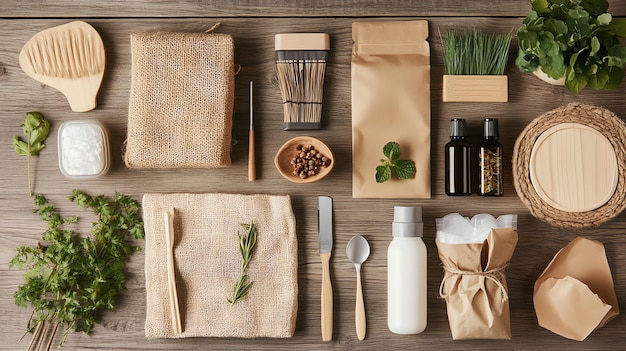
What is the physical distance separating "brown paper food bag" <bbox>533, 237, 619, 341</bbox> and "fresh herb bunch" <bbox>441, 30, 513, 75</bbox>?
504mm

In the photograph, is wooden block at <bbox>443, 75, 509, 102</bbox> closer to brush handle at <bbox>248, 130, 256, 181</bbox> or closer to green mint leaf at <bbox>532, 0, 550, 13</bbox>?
green mint leaf at <bbox>532, 0, 550, 13</bbox>

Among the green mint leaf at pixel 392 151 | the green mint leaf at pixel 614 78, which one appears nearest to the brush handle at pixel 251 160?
the green mint leaf at pixel 392 151

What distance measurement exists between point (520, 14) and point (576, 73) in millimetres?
246

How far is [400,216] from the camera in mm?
1425

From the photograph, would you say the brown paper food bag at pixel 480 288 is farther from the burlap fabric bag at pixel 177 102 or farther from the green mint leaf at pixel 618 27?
the burlap fabric bag at pixel 177 102

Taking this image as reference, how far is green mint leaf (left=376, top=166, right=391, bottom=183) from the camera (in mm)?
1434

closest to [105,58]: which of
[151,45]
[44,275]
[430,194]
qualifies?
[151,45]

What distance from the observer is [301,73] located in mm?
1474

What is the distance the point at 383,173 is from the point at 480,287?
1.20 ft

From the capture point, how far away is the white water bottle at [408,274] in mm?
1420

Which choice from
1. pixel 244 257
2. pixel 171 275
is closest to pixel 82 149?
pixel 171 275

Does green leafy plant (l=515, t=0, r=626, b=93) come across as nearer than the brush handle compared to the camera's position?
Yes

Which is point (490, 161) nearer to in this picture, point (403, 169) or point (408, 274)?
point (403, 169)

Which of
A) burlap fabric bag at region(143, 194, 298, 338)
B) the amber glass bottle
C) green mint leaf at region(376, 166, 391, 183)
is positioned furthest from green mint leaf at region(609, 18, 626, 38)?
burlap fabric bag at region(143, 194, 298, 338)
